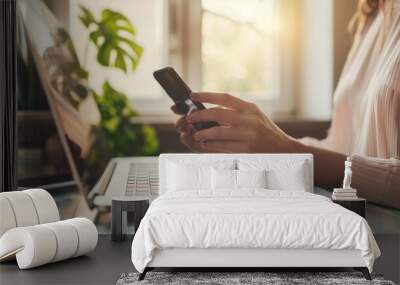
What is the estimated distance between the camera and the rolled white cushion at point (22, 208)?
16.5 feet

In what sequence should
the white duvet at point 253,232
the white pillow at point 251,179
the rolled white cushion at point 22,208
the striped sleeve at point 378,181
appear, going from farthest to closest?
the striped sleeve at point 378,181 < the white pillow at point 251,179 < the rolled white cushion at point 22,208 < the white duvet at point 253,232

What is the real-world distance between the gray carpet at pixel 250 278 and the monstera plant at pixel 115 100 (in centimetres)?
209

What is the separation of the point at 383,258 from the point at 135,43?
10.2 feet

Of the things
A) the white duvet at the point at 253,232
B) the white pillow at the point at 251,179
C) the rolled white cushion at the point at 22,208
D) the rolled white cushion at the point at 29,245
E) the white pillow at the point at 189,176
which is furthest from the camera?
the white pillow at the point at 189,176

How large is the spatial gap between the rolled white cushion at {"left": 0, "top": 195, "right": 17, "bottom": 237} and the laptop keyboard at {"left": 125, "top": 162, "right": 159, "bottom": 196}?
1649 millimetres

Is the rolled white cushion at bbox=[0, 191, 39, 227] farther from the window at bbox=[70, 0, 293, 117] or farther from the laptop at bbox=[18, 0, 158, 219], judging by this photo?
the window at bbox=[70, 0, 293, 117]

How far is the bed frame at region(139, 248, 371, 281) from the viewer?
4445 mm

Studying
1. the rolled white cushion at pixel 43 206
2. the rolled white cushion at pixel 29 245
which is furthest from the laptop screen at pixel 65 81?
the rolled white cushion at pixel 29 245

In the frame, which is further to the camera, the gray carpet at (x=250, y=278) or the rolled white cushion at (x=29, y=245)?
the rolled white cushion at (x=29, y=245)

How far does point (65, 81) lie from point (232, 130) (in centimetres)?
173

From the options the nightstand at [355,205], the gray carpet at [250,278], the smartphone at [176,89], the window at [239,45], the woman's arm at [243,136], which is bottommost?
the gray carpet at [250,278]

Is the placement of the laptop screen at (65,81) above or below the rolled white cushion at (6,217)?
above

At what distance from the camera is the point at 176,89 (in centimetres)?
652

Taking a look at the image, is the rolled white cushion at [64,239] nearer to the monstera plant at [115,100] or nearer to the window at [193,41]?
the monstera plant at [115,100]
